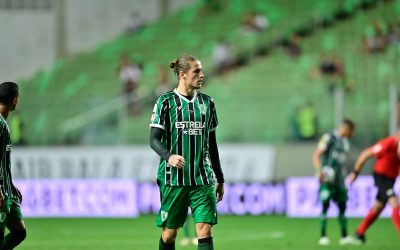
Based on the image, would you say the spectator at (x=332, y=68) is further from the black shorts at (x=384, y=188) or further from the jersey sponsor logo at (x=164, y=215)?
the jersey sponsor logo at (x=164, y=215)

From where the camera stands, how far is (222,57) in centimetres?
2822

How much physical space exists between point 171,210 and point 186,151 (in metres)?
0.51

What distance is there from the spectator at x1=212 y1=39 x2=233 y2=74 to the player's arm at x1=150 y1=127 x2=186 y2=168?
1978cm

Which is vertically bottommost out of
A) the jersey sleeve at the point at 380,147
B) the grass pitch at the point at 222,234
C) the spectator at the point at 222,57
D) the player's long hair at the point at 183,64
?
the grass pitch at the point at 222,234

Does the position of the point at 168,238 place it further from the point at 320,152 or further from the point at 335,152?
the point at 335,152

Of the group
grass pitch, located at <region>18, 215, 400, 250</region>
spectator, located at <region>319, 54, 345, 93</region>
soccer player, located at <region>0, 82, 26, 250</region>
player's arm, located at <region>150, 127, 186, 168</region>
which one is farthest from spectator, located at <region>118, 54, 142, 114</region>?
player's arm, located at <region>150, 127, 186, 168</region>

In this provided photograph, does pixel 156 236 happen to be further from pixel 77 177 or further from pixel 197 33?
pixel 197 33

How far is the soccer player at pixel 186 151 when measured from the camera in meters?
8.02

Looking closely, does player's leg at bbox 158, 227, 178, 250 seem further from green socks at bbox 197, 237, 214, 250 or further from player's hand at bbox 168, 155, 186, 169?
player's hand at bbox 168, 155, 186, 169

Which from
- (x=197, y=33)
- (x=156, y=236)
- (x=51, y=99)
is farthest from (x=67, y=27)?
(x=156, y=236)

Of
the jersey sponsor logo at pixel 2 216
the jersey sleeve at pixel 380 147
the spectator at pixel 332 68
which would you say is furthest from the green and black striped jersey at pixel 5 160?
the spectator at pixel 332 68

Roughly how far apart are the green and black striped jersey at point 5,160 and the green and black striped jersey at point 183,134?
120cm

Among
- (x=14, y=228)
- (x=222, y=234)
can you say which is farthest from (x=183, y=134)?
(x=222, y=234)

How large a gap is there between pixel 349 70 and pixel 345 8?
372 cm
